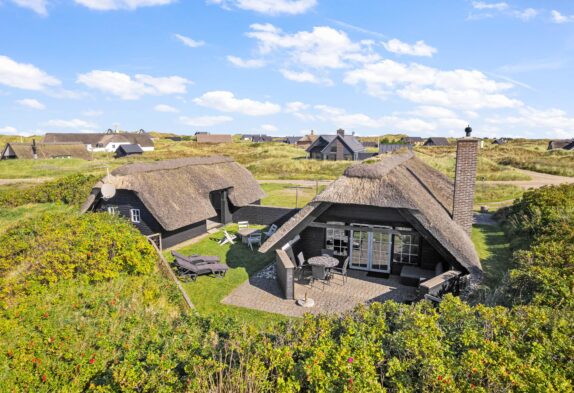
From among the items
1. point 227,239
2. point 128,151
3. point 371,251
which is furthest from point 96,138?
point 371,251

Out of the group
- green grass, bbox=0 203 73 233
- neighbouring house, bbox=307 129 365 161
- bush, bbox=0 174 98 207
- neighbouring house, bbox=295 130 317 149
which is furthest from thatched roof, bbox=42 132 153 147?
green grass, bbox=0 203 73 233

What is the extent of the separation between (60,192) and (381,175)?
2364cm

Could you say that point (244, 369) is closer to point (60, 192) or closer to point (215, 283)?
point (215, 283)

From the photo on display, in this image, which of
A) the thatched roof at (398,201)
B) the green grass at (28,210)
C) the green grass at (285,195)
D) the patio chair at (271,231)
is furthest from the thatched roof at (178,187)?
the thatched roof at (398,201)

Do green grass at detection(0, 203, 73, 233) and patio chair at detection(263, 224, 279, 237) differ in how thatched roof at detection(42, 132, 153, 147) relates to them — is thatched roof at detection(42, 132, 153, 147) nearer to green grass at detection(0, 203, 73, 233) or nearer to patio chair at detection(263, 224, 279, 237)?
green grass at detection(0, 203, 73, 233)

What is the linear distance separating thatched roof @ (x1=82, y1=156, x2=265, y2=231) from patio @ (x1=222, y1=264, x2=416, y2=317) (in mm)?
6735

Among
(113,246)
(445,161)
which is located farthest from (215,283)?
(445,161)

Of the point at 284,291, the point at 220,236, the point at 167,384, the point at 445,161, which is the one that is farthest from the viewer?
the point at 445,161

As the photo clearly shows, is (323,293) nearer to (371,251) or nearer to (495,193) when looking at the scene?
(371,251)

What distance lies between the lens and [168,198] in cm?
1873

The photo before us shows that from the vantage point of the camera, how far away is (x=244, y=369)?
17.2 feet

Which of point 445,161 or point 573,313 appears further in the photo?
point 445,161

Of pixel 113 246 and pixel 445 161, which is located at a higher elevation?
pixel 445 161

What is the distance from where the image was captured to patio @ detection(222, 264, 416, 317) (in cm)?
1134
